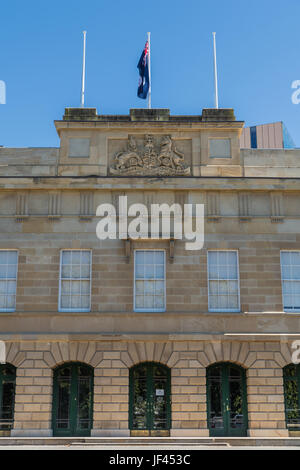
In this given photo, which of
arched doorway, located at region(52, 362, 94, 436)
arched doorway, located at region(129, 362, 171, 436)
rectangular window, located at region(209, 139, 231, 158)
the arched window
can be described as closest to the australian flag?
rectangular window, located at region(209, 139, 231, 158)

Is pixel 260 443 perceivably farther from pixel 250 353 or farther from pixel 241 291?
pixel 241 291

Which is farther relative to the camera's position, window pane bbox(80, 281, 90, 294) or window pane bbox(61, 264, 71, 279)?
window pane bbox(61, 264, 71, 279)

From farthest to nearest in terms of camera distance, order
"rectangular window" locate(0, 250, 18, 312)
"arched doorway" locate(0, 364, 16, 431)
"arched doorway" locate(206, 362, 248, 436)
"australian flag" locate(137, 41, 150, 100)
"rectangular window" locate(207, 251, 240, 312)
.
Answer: "australian flag" locate(137, 41, 150, 100), "rectangular window" locate(207, 251, 240, 312), "rectangular window" locate(0, 250, 18, 312), "arched doorway" locate(206, 362, 248, 436), "arched doorway" locate(0, 364, 16, 431)

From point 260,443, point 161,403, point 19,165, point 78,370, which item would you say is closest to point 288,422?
point 260,443

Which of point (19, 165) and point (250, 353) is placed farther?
point (19, 165)

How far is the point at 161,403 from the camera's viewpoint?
81.3 feet

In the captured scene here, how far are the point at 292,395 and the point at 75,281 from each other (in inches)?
383

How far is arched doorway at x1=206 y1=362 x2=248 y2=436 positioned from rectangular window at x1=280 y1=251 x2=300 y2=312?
330 cm

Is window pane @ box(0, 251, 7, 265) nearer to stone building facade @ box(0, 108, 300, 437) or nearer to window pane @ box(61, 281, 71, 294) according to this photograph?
stone building facade @ box(0, 108, 300, 437)

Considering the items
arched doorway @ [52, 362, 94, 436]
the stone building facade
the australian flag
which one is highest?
the australian flag

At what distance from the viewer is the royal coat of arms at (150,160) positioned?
26.3 metres

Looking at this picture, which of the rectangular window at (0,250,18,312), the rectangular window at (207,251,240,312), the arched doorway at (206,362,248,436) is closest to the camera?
the arched doorway at (206,362,248,436)

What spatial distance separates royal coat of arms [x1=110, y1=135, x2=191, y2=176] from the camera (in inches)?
1037

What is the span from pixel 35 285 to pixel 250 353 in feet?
29.3
